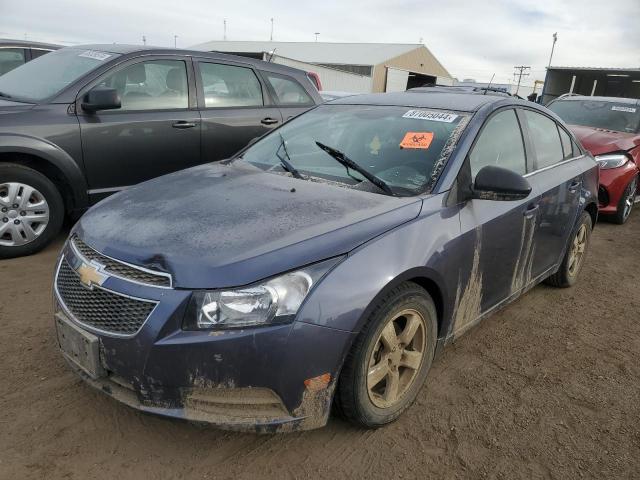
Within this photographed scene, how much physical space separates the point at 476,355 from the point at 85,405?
221 cm

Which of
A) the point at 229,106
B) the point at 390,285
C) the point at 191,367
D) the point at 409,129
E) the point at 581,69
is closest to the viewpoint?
the point at 191,367

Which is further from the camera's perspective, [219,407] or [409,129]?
[409,129]

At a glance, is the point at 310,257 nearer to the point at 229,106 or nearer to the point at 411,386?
the point at 411,386

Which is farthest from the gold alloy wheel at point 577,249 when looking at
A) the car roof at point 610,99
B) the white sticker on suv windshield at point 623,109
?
the car roof at point 610,99

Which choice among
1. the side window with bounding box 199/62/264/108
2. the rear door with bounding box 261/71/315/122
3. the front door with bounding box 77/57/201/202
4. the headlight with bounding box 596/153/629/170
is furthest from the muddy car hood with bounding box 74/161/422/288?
the headlight with bounding box 596/153/629/170

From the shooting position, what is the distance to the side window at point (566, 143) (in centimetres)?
397

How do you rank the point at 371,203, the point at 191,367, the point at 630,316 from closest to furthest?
the point at 191,367 → the point at 371,203 → the point at 630,316

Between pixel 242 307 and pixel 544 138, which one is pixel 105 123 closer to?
pixel 242 307


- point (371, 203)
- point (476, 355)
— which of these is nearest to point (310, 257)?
point (371, 203)

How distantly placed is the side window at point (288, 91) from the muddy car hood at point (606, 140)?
388 centimetres

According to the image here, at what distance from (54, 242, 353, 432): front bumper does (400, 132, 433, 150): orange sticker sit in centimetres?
131

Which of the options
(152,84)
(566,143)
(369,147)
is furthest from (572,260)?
(152,84)

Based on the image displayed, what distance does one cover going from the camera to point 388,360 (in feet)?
7.73

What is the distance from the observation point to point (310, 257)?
2.01m
